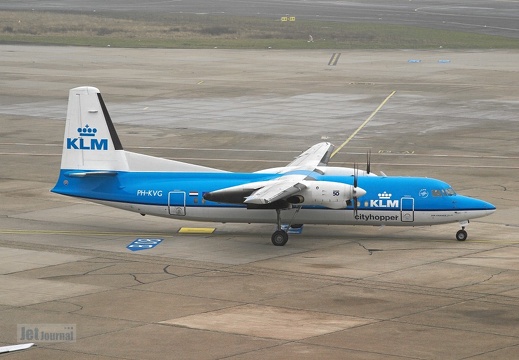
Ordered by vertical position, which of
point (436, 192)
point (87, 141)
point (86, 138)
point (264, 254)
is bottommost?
point (264, 254)

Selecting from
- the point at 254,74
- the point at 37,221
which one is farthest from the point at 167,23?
the point at 37,221

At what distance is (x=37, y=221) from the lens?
145 feet

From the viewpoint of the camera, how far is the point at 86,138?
43.0m

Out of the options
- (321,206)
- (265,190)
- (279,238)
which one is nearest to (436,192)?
(321,206)

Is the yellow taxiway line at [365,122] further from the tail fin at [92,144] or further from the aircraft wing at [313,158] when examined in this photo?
the tail fin at [92,144]

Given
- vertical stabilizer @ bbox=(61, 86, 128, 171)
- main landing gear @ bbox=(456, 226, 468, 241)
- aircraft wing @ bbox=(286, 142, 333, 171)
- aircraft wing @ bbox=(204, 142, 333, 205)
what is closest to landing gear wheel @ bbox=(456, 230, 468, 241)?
main landing gear @ bbox=(456, 226, 468, 241)

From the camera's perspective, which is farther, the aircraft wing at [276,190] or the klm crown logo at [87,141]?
the klm crown logo at [87,141]

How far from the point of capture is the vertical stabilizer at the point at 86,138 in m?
42.9

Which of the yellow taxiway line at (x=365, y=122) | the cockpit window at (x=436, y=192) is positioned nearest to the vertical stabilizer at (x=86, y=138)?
the cockpit window at (x=436, y=192)

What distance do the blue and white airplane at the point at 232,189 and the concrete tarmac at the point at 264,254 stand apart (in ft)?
3.33

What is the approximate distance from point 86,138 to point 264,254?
377 inches

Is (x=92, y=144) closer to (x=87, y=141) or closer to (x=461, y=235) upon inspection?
(x=87, y=141)

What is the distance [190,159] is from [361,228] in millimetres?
17807

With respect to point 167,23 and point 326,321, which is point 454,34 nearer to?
point 167,23
